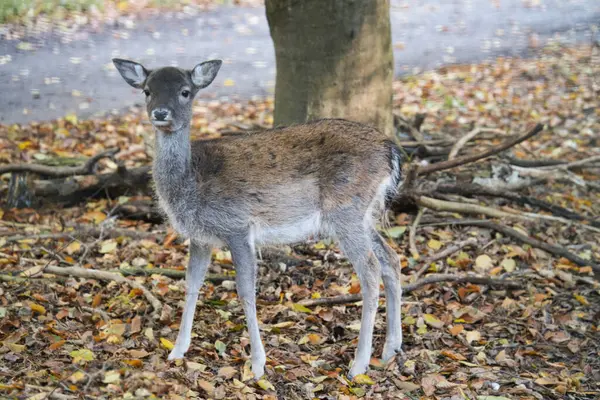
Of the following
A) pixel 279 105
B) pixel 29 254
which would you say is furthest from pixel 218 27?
pixel 29 254

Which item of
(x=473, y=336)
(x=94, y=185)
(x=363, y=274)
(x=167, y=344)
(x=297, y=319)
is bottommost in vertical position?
(x=473, y=336)

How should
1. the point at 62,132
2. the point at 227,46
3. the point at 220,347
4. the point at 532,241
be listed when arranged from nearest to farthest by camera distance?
the point at 220,347 < the point at 532,241 < the point at 62,132 < the point at 227,46

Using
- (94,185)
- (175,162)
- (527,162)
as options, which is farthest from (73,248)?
(527,162)

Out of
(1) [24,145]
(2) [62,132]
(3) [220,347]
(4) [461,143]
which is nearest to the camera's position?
(3) [220,347]

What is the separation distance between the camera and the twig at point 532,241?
23.1 ft

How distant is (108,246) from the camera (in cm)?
707

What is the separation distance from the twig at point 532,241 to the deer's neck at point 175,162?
10.3ft

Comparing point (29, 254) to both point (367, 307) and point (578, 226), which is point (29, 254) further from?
point (578, 226)

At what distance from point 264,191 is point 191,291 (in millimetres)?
868

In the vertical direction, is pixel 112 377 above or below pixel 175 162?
below

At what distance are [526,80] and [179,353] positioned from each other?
9324 millimetres

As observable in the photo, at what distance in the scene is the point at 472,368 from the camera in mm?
5645

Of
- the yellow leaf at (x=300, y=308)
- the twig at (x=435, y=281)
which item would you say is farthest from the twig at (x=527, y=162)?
the yellow leaf at (x=300, y=308)

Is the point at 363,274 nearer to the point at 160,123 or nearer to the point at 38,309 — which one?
the point at 160,123
